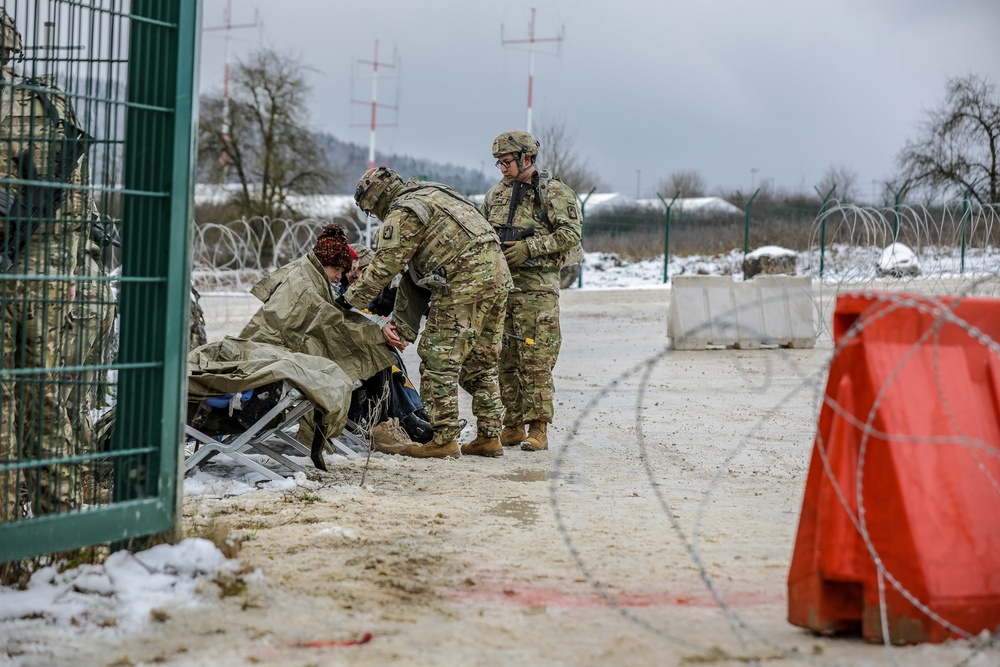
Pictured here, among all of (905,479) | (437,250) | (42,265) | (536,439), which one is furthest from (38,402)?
(536,439)

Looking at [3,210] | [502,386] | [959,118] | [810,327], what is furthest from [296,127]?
[3,210]

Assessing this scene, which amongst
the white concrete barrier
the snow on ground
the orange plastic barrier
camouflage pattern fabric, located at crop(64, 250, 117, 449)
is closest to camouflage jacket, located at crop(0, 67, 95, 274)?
camouflage pattern fabric, located at crop(64, 250, 117, 449)

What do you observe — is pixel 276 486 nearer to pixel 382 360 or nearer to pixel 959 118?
pixel 382 360

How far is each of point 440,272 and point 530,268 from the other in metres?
0.82

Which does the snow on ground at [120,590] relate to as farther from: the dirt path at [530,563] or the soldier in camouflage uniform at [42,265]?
the soldier in camouflage uniform at [42,265]

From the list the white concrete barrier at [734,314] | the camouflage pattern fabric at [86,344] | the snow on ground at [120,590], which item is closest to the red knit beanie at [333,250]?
the camouflage pattern fabric at [86,344]

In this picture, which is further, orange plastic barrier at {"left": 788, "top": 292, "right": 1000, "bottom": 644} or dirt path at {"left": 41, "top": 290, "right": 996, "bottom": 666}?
dirt path at {"left": 41, "top": 290, "right": 996, "bottom": 666}

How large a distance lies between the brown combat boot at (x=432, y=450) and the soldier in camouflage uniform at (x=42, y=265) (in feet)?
7.81

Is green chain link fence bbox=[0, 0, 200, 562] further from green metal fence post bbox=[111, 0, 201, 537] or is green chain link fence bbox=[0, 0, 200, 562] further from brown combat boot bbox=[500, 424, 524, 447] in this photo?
brown combat boot bbox=[500, 424, 524, 447]

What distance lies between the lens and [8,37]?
4.07m

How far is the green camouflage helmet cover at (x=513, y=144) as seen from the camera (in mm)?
6746

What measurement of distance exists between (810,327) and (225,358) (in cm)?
861

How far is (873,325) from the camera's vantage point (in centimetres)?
300

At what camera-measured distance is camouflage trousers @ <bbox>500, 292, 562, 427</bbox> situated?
680cm
